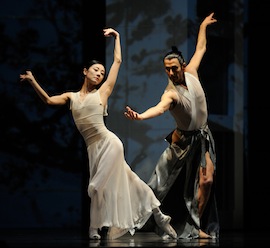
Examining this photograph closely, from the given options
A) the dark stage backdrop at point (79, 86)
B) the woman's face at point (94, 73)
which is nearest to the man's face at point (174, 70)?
the woman's face at point (94, 73)

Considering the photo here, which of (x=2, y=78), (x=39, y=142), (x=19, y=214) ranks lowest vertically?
(x=19, y=214)

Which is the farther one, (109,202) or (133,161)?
Result: (133,161)

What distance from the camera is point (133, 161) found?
31.9 feet

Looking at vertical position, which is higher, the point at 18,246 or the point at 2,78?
the point at 2,78

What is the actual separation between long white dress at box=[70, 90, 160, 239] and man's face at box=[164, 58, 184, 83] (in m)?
0.60

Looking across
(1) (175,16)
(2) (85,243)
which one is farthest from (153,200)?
(1) (175,16)

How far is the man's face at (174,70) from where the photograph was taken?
8062 mm

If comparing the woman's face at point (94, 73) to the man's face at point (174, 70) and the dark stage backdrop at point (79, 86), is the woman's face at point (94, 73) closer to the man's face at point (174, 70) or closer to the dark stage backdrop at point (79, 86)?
the man's face at point (174, 70)

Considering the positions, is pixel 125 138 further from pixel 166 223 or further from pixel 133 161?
pixel 166 223

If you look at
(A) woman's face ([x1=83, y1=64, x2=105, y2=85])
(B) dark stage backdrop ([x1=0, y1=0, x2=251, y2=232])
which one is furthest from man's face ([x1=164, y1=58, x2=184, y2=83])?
(B) dark stage backdrop ([x1=0, y1=0, x2=251, y2=232])

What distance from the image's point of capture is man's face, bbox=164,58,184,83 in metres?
8.06

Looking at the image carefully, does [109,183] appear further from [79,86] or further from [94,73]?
[79,86]

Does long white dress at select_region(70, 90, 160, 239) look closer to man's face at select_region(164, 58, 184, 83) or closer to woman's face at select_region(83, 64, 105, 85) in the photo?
woman's face at select_region(83, 64, 105, 85)

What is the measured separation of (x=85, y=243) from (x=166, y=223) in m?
1.12
